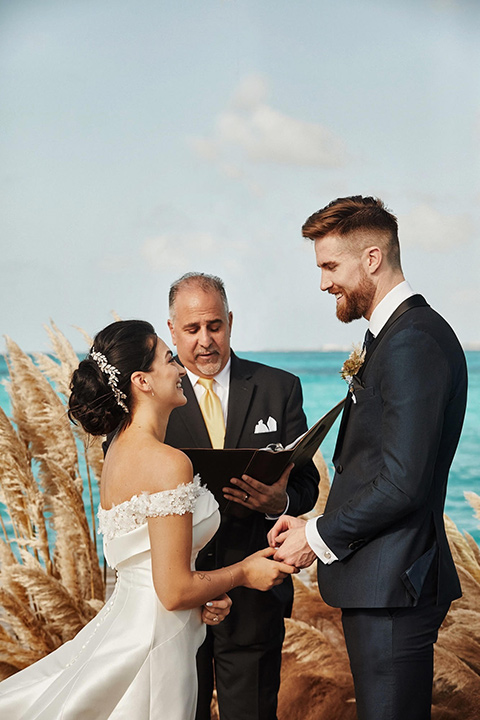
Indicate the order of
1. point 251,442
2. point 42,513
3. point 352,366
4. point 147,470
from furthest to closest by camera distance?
1. point 42,513
2. point 251,442
3. point 352,366
4. point 147,470

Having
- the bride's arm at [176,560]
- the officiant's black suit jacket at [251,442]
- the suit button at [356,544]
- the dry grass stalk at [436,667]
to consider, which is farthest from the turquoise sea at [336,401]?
the bride's arm at [176,560]

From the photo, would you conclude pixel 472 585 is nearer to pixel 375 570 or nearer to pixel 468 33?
pixel 375 570

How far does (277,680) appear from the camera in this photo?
2529 millimetres

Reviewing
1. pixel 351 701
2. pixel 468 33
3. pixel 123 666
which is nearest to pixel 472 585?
pixel 351 701

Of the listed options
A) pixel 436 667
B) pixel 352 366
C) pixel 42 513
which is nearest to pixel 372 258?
pixel 352 366

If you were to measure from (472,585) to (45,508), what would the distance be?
7.02ft

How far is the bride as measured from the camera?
6.16 feet

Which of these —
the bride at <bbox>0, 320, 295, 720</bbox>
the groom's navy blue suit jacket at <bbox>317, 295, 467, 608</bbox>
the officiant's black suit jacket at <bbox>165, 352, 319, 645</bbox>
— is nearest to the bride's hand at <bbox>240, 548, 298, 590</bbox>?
the bride at <bbox>0, 320, 295, 720</bbox>

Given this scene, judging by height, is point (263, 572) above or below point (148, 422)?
below

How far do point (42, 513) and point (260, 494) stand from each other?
5.56 feet

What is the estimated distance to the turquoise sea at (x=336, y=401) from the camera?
10452mm

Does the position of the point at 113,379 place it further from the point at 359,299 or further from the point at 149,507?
the point at 359,299

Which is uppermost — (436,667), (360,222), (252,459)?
(360,222)

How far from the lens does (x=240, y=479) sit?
2.28 meters
